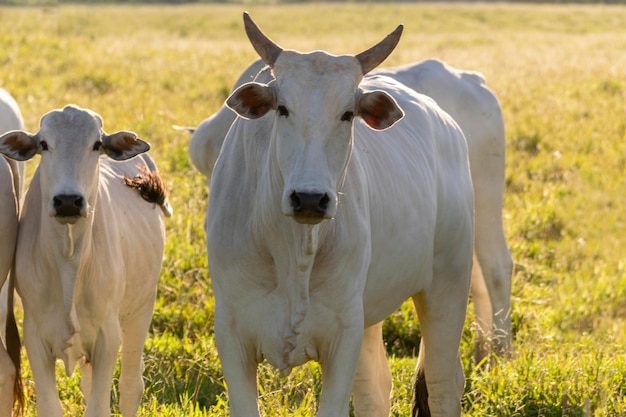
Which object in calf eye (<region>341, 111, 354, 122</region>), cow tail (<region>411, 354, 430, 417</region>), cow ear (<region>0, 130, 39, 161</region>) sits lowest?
cow tail (<region>411, 354, 430, 417</region>)

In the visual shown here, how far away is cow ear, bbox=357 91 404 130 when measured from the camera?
446 cm

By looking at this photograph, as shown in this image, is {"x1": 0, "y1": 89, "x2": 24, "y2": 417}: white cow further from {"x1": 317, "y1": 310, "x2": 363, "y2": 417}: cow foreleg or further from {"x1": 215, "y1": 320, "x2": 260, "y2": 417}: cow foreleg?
{"x1": 317, "y1": 310, "x2": 363, "y2": 417}: cow foreleg

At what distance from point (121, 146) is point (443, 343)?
6.16 feet

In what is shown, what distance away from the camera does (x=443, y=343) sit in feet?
18.8

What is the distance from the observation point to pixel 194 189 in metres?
9.95

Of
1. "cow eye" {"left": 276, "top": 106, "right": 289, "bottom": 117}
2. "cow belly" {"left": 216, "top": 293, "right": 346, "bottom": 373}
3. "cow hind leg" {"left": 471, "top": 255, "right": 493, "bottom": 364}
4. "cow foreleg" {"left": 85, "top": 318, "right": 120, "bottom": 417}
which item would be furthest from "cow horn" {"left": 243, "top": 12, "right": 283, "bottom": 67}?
"cow hind leg" {"left": 471, "top": 255, "right": 493, "bottom": 364}

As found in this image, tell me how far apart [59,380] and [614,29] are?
3384 centimetres

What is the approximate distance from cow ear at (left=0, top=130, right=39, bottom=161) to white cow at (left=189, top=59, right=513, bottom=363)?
2.64 m

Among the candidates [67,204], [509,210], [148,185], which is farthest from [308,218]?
[509,210]

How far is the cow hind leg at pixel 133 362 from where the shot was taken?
5941 mm

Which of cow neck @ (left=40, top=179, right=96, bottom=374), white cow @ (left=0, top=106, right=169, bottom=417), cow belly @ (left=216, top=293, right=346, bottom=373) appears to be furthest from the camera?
cow neck @ (left=40, top=179, right=96, bottom=374)

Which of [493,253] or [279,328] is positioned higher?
[493,253]

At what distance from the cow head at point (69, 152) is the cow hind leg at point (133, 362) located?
1.20 metres

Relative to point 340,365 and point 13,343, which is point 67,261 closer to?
point 13,343
